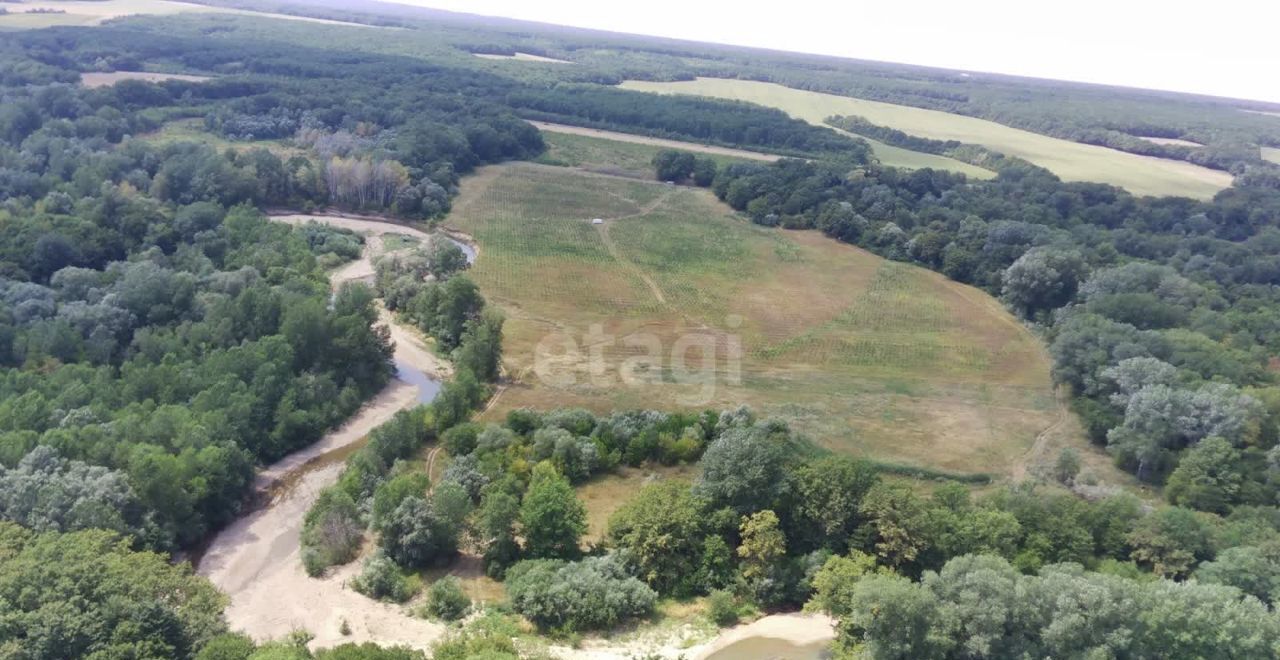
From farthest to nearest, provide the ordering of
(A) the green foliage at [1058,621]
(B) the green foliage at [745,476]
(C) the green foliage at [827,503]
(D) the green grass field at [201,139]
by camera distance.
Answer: (D) the green grass field at [201,139] < (B) the green foliage at [745,476] < (C) the green foliage at [827,503] < (A) the green foliage at [1058,621]

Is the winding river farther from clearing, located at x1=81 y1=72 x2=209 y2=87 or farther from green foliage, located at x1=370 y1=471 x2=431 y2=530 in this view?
clearing, located at x1=81 y1=72 x2=209 y2=87

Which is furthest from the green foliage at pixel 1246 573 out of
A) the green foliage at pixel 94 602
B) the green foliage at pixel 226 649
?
the green foliage at pixel 94 602

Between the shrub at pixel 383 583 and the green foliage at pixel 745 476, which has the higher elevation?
the green foliage at pixel 745 476

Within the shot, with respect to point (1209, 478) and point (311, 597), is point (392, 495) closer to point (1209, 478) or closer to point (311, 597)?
point (311, 597)

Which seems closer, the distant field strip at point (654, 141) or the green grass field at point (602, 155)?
the green grass field at point (602, 155)

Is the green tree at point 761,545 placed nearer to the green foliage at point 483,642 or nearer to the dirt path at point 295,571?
the green foliage at point 483,642

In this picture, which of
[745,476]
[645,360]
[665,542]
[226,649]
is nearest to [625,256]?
[645,360]

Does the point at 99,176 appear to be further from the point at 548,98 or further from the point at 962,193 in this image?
the point at 962,193
